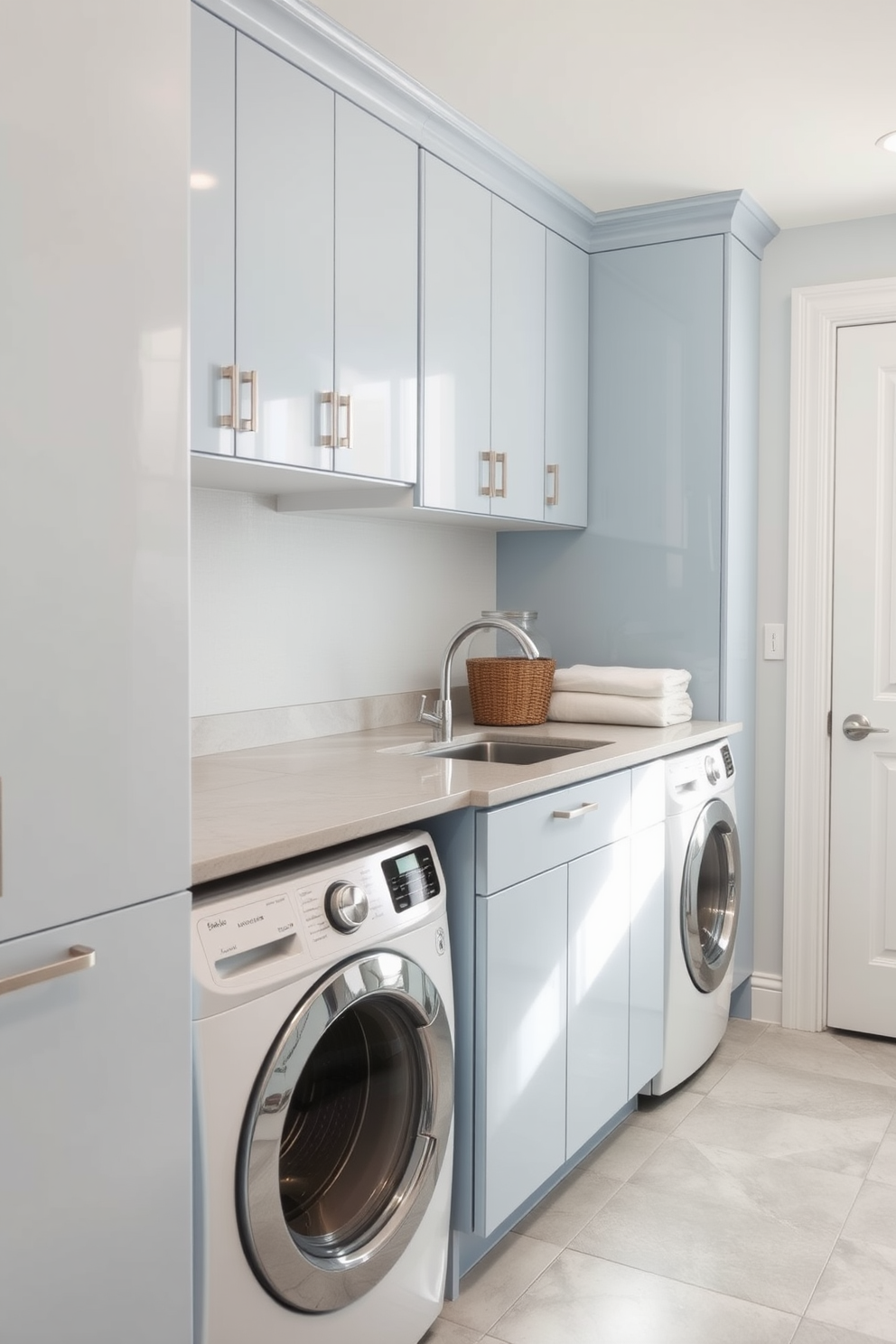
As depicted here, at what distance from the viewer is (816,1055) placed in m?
3.33

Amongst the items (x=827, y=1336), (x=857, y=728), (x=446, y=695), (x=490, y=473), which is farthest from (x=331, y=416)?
(x=857, y=728)

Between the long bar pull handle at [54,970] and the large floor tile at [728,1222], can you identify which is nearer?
the long bar pull handle at [54,970]

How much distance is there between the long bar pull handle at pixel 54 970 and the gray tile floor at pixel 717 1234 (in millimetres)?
1244

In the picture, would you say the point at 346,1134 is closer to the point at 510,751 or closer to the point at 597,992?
the point at 597,992

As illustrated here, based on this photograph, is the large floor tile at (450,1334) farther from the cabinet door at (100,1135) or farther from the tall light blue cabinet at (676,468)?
the tall light blue cabinet at (676,468)

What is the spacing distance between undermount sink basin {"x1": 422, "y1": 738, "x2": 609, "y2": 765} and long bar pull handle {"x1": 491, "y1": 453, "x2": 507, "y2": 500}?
633mm

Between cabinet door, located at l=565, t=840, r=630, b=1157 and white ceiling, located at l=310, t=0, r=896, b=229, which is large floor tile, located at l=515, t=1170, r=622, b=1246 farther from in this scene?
white ceiling, located at l=310, t=0, r=896, b=229

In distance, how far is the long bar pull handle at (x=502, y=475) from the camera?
9.68 feet

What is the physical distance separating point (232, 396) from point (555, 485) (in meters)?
1.43

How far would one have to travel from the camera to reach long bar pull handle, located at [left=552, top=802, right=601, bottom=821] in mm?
2297

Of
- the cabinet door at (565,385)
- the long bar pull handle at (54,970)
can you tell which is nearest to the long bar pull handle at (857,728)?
the cabinet door at (565,385)

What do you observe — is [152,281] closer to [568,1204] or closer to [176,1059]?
[176,1059]

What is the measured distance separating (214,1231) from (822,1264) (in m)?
1.36

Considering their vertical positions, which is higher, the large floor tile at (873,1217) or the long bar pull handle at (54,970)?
the long bar pull handle at (54,970)
